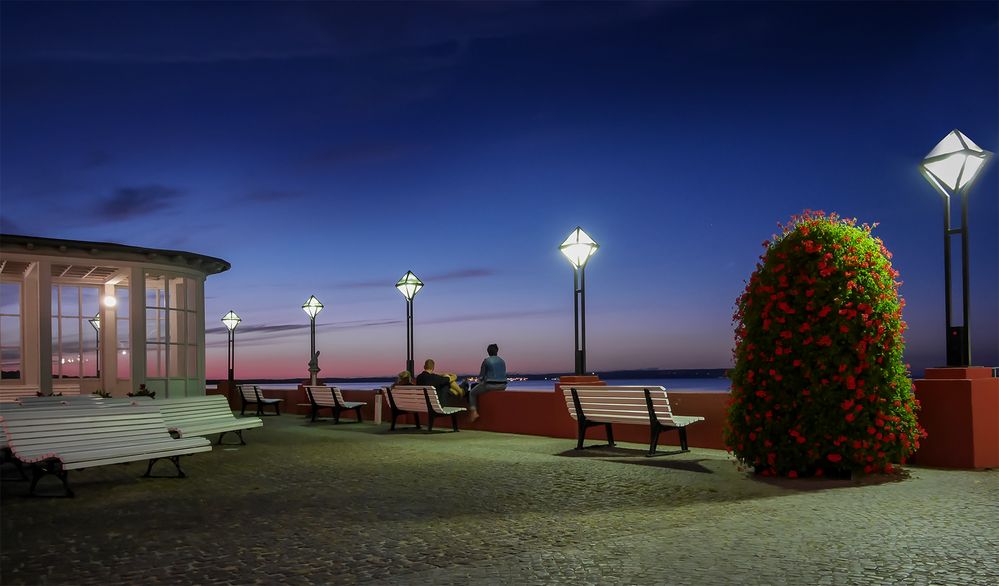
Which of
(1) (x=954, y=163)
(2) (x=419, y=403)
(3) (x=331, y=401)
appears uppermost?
(1) (x=954, y=163)

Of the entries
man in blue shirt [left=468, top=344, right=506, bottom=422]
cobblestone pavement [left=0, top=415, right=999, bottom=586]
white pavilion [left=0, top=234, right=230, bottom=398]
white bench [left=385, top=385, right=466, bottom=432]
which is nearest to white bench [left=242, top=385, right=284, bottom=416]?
white pavilion [left=0, top=234, right=230, bottom=398]

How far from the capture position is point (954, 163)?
9.42 m

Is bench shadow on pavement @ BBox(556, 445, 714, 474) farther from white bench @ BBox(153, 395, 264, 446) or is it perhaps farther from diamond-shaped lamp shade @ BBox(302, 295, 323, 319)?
diamond-shaped lamp shade @ BBox(302, 295, 323, 319)

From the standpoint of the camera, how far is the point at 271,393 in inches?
1051

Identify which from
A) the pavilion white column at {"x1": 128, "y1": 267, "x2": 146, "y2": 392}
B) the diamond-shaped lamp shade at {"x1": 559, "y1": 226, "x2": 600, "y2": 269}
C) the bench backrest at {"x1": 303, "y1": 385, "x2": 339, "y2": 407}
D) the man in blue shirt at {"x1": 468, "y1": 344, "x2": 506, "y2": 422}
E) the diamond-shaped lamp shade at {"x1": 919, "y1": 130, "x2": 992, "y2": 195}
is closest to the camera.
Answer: the diamond-shaped lamp shade at {"x1": 919, "y1": 130, "x2": 992, "y2": 195}

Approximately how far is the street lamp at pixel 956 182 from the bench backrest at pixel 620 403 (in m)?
3.30

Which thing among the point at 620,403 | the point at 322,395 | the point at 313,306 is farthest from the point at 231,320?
the point at 620,403

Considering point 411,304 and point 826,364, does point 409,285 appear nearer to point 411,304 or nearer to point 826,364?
point 411,304

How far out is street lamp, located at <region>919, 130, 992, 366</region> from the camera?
30.0ft

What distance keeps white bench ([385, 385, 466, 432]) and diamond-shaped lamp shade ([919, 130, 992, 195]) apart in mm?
8705

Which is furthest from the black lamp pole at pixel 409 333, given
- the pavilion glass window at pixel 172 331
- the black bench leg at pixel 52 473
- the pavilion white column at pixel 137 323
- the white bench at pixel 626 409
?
the black bench leg at pixel 52 473

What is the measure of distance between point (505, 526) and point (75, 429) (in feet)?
16.6

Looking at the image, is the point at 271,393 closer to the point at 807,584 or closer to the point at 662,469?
the point at 662,469

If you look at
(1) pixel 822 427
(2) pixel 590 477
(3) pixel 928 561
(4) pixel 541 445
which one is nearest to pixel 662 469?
(2) pixel 590 477
